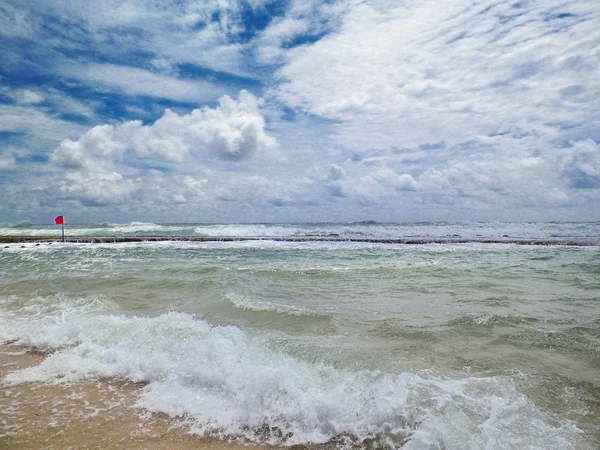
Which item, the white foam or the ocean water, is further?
the ocean water

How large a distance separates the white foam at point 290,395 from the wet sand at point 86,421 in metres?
0.18

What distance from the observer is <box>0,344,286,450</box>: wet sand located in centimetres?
327

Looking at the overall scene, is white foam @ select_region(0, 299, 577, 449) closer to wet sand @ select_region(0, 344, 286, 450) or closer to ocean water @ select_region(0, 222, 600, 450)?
ocean water @ select_region(0, 222, 600, 450)

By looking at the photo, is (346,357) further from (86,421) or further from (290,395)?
(86,421)

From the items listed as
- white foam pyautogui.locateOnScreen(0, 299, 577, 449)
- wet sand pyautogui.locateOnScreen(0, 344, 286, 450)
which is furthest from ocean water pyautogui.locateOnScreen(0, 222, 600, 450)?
wet sand pyautogui.locateOnScreen(0, 344, 286, 450)

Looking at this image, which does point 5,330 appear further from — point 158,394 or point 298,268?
point 298,268

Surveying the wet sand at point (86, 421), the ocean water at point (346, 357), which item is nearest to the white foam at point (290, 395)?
the ocean water at point (346, 357)

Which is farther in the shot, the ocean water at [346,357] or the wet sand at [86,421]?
the ocean water at [346,357]

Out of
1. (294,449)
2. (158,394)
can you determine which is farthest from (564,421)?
(158,394)

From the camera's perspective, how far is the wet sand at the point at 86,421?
3.27 meters

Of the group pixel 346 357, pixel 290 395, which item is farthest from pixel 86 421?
pixel 346 357

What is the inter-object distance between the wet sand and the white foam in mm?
183

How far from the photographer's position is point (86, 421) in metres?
3.63

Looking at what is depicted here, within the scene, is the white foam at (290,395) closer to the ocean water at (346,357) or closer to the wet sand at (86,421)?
the ocean water at (346,357)
